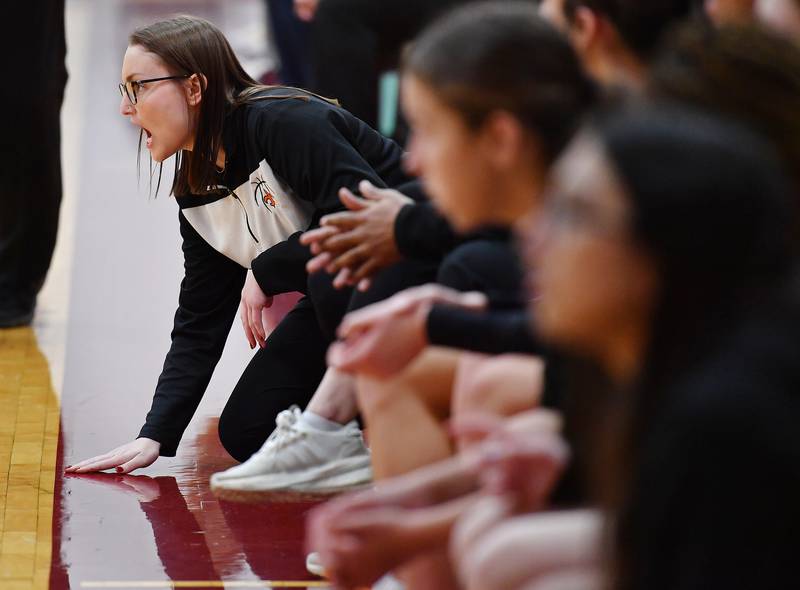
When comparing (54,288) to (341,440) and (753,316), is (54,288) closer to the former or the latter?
(341,440)

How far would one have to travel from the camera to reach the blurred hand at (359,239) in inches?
80.2

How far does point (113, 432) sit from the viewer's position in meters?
2.78

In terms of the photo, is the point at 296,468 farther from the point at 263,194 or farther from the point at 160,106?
the point at 160,106

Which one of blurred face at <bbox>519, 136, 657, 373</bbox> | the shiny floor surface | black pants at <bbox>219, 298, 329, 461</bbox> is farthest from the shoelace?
blurred face at <bbox>519, 136, 657, 373</bbox>

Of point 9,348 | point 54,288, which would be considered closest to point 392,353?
point 9,348

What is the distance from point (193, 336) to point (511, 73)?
1.34m

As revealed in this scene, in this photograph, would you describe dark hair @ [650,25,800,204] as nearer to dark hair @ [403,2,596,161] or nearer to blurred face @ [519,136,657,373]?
dark hair @ [403,2,596,161]

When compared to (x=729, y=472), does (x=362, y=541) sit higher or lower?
lower

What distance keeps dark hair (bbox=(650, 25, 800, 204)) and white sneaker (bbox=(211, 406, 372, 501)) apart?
1.05 m

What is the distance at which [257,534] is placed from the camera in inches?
88.5

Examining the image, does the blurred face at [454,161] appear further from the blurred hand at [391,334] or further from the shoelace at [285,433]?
the shoelace at [285,433]

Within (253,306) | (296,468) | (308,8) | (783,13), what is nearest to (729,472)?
(783,13)

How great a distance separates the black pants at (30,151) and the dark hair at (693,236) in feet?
9.02

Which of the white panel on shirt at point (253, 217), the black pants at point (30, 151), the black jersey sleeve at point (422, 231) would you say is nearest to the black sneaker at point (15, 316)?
the black pants at point (30, 151)
